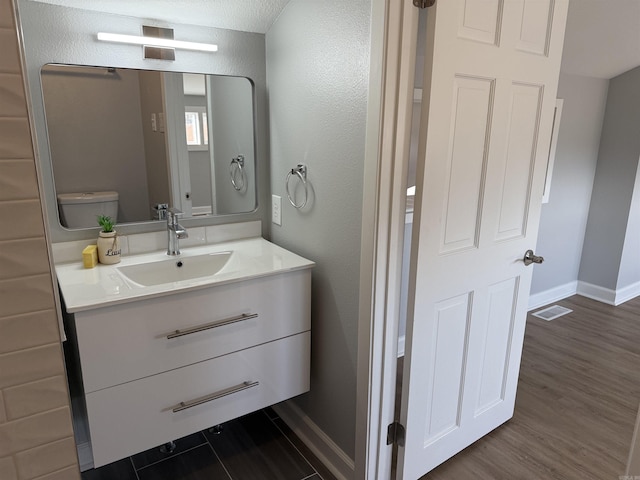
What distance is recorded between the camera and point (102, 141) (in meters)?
1.75

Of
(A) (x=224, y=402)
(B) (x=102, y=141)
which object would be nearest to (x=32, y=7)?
(B) (x=102, y=141)

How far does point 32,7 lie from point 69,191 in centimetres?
65

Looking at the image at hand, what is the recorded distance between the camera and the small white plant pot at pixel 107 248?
5.62ft

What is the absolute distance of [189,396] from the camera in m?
1.58

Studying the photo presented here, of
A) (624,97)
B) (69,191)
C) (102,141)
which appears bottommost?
(69,191)

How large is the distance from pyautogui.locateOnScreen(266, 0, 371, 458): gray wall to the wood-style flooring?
23.5 inches

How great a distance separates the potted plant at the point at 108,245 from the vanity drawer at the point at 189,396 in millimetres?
530

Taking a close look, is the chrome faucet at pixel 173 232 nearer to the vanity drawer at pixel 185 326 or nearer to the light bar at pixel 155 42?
the vanity drawer at pixel 185 326

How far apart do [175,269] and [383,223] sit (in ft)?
3.02

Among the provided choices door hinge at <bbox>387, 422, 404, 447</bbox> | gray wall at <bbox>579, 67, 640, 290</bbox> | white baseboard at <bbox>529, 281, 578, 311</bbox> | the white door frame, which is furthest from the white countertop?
gray wall at <bbox>579, 67, 640, 290</bbox>

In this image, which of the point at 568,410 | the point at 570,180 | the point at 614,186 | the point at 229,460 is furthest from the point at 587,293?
the point at 229,460

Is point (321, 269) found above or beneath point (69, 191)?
beneath

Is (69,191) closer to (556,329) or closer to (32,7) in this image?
(32,7)

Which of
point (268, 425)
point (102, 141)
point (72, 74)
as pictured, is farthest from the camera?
point (268, 425)
